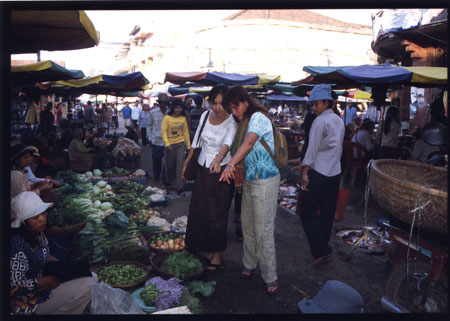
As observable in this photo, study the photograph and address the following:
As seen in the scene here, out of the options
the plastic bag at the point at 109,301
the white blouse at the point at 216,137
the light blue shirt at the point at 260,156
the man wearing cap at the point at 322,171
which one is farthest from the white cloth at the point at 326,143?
the plastic bag at the point at 109,301

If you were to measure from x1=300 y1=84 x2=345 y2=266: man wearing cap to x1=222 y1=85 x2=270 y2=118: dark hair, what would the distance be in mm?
748

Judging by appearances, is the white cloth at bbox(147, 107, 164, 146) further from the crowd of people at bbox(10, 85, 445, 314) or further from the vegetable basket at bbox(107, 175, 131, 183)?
the crowd of people at bbox(10, 85, 445, 314)

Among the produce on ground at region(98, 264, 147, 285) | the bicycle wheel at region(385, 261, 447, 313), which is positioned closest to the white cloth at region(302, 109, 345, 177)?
the bicycle wheel at region(385, 261, 447, 313)

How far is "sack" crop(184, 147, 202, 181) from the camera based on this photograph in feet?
14.0

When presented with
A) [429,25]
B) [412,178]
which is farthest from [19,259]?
[429,25]

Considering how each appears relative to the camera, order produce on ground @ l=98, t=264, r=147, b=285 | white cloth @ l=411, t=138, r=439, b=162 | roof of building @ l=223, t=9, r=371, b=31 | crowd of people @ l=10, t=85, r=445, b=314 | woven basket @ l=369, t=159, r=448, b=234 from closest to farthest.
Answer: woven basket @ l=369, t=159, r=448, b=234 → crowd of people @ l=10, t=85, r=445, b=314 → produce on ground @ l=98, t=264, r=147, b=285 → white cloth @ l=411, t=138, r=439, b=162 → roof of building @ l=223, t=9, r=371, b=31

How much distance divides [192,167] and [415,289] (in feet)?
8.71

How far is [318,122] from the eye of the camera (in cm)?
420

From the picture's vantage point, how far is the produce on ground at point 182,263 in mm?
3944

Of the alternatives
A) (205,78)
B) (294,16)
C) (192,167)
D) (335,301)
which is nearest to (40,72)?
(205,78)

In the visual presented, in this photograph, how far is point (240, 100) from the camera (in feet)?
12.7

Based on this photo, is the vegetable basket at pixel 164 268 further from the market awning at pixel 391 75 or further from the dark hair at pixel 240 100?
the market awning at pixel 391 75

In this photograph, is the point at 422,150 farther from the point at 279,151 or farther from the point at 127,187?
the point at 127,187

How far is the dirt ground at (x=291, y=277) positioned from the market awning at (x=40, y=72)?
14.9 ft
